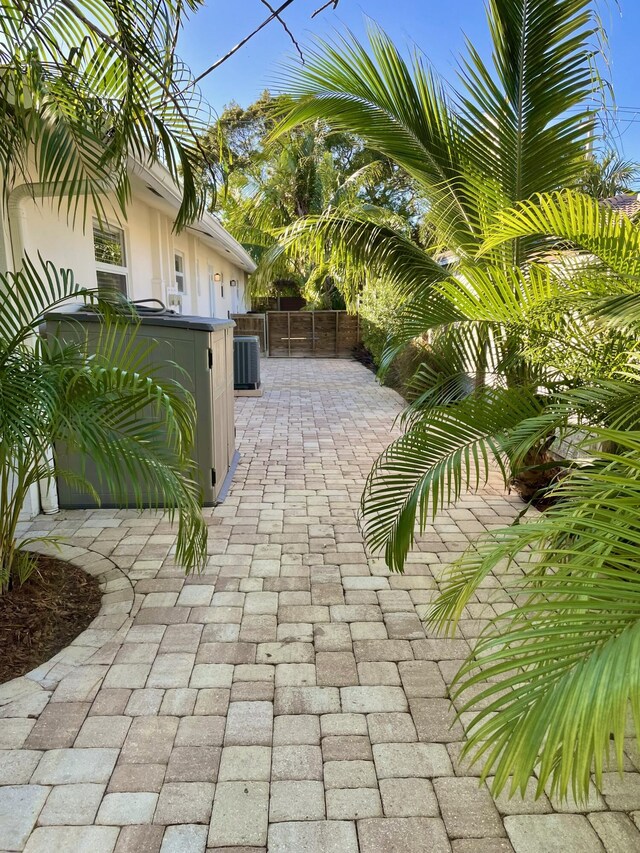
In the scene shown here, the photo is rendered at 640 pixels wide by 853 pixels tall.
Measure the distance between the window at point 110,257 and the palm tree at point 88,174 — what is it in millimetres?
3164

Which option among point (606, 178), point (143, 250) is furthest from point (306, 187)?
point (606, 178)

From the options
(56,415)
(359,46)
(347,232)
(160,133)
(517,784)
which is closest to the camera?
(517,784)

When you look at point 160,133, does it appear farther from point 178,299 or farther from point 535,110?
point 178,299

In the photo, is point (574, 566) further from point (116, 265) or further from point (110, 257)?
point (116, 265)

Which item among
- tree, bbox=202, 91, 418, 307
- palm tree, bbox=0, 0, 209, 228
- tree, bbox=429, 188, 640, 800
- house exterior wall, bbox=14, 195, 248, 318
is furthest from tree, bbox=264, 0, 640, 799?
tree, bbox=202, 91, 418, 307

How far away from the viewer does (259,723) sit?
218cm

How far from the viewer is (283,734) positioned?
2127 mm

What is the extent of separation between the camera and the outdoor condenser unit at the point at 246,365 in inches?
411

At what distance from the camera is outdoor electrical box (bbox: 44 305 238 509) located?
4105mm

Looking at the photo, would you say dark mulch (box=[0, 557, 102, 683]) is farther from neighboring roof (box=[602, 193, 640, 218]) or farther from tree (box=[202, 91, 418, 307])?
tree (box=[202, 91, 418, 307])

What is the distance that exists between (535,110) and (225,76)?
181 centimetres

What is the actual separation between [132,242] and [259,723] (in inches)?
239

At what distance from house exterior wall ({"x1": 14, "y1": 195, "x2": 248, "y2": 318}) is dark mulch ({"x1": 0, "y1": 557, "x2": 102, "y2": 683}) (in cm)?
186

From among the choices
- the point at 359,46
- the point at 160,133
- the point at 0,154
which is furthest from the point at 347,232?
the point at 0,154
